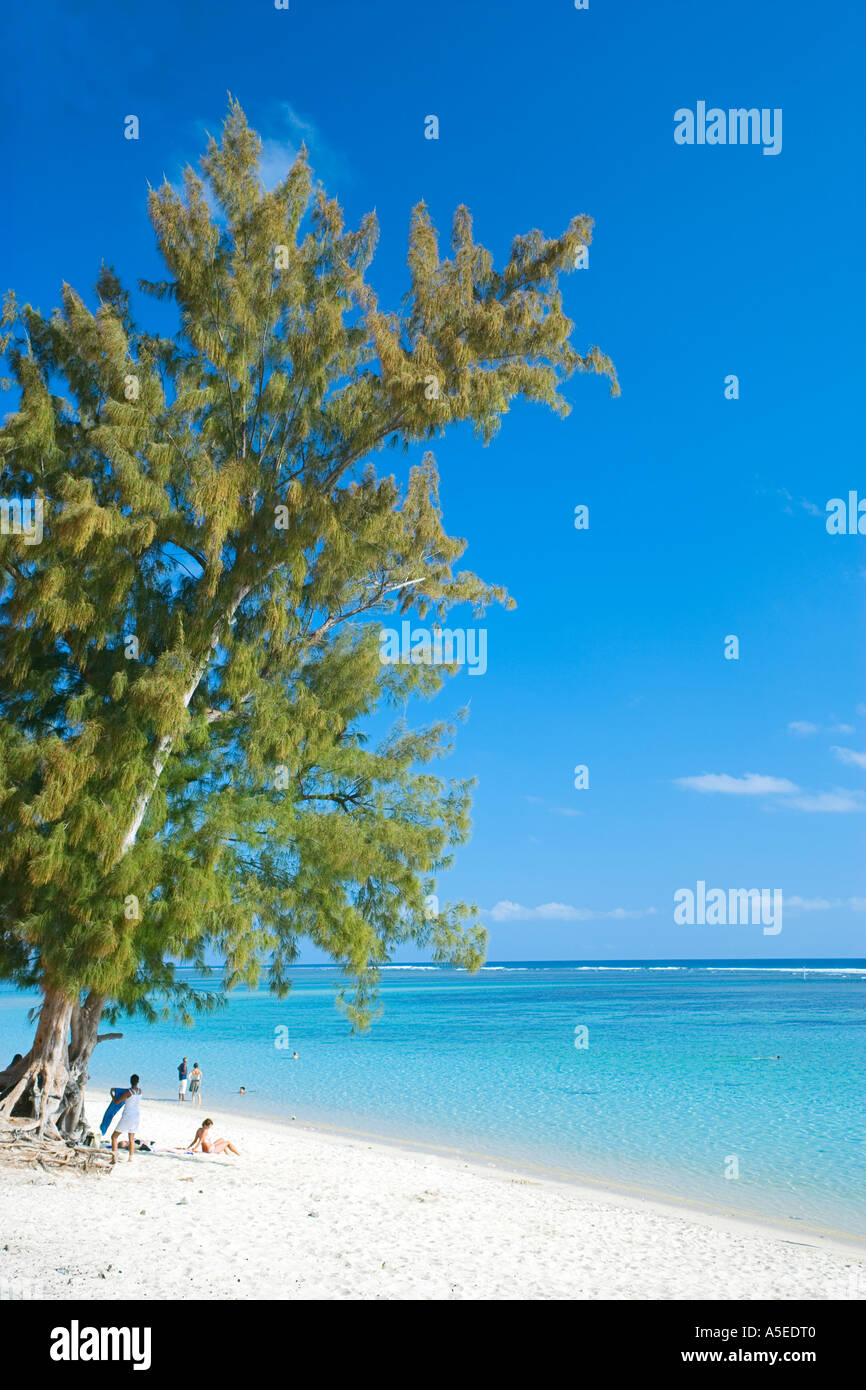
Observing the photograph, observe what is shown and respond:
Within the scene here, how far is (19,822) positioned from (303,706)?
12.4 ft

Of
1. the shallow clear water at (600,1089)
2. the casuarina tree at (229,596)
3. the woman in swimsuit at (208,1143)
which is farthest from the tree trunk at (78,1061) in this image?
the shallow clear water at (600,1089)

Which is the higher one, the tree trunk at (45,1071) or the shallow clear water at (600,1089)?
the tree trunk at (45,1071)

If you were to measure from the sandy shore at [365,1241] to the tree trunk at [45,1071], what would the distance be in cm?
125

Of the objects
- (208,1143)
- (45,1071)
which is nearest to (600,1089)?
(208,1143)

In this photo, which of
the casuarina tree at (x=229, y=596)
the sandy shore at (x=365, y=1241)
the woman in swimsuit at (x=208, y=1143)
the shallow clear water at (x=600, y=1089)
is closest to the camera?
the sandy shore at (x=365, y=1241)

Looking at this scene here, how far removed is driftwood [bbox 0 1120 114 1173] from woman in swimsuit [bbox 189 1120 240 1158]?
2495 mm

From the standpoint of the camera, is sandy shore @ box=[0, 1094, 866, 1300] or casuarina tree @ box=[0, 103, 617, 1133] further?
casuarina tree @ box=[0, 103, 617, 1133]

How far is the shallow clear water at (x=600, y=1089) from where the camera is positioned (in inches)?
642

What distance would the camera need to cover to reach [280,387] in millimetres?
13172

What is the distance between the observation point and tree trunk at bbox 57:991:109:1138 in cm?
1249

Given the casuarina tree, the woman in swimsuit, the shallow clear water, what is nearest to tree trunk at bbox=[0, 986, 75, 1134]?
the casuarina tree

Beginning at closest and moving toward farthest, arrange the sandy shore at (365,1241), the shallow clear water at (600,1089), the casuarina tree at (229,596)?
the sandy shore at (365,1241)
the casuarina tree at (229,596)
the shallow clear water at (600,1089)

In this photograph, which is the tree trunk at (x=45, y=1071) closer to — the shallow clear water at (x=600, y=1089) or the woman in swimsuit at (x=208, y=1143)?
the woman in swimsuit at (x=208, y=1143)

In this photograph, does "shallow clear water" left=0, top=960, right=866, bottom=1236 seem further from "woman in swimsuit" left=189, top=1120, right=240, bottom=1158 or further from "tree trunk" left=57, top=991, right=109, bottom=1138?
"tree trunk" left=57, top=991, right=109, bottom=1138
